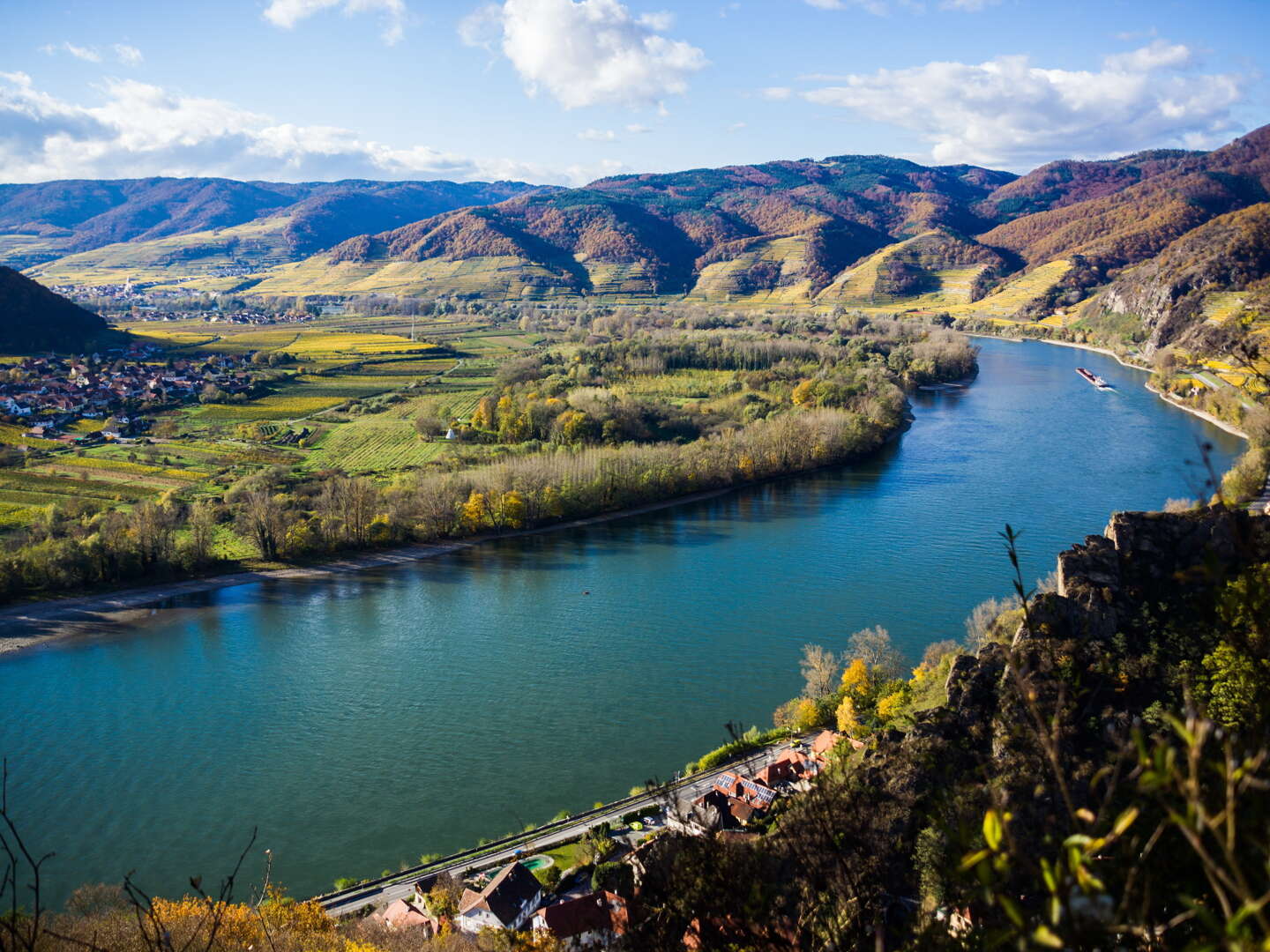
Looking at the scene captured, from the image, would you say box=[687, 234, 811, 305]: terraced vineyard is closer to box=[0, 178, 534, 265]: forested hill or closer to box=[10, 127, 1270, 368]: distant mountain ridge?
box=[10, 127, 1270, 368]: distant mountain ridge

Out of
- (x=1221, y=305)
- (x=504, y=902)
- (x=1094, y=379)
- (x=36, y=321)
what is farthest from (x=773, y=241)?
(x=504, y=902)

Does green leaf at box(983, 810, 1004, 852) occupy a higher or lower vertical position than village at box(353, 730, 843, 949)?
higher

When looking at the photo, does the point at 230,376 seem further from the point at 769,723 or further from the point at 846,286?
the point at 846,286

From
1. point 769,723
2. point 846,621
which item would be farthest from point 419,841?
point 846,621

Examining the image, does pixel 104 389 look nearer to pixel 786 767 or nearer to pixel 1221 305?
pixel 786 767

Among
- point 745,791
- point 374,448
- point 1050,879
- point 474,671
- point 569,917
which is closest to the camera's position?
point 1050,879

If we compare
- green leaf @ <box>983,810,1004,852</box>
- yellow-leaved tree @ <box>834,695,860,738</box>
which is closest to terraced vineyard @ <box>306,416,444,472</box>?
yellow-leaved tree @ <box>834,695,860,738</box>
